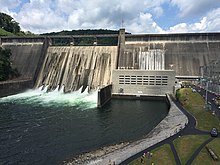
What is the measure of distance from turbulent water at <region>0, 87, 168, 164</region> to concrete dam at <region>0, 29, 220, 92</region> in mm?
16462

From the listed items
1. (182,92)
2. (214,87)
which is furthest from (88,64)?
(214,87)

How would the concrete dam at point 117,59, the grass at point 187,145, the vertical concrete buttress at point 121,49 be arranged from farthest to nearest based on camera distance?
the vertical concrete buttress at point 121,49 → the concrete dam at point 117,59 → the grass at point 187,145

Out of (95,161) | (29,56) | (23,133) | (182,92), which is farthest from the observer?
(29,56)

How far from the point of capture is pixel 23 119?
40906 millimetres

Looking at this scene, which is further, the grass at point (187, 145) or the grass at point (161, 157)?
the grass at point (187, 145)

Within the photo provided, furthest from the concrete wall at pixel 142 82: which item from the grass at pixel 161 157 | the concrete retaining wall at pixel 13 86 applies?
the grass at pixel 161 157

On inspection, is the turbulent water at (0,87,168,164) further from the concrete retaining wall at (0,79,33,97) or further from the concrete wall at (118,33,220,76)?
the concrete wall at (118,33,220,76)

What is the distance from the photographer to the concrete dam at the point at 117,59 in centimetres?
7262

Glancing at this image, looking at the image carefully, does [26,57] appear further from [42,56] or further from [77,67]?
[77,67]

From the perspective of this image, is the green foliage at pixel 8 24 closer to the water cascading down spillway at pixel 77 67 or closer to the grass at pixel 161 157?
the water cascading down spillway at pixel 77 67

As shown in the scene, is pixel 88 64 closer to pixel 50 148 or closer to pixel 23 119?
pixel 23 119

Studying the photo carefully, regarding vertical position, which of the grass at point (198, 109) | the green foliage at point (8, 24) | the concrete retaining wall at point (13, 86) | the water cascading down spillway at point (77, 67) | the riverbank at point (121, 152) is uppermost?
the green foliage at point (8, 24)

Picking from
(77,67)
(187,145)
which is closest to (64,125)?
(187,145)

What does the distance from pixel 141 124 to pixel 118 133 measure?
630 centimetres
